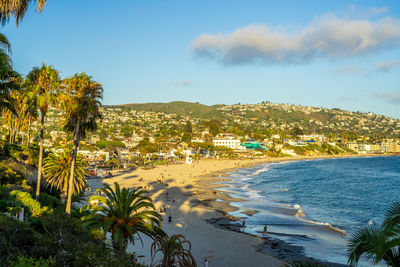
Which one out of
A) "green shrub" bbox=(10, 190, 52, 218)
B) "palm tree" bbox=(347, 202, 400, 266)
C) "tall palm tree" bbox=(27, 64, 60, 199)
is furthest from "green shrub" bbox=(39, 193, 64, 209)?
"palm tree" bbox=(347, 202, 400, 266)

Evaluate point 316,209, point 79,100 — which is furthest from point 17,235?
point 316,209

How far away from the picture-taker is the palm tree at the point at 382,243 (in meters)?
5.60

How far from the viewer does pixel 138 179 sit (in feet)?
207

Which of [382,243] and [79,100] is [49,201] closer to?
[79,100]

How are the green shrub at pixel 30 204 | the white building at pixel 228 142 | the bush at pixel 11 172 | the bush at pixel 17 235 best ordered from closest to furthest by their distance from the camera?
the bush at pixel 17 235 → the green shrub at pixel 30 204 → the bush at pixel 11 172 → the white building at pixel 228 142

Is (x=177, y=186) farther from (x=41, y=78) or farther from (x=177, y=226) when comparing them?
(x=41, y=78)

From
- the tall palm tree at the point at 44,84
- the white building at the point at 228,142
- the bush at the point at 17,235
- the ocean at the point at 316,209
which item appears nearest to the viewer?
the bush at the point at 17,235

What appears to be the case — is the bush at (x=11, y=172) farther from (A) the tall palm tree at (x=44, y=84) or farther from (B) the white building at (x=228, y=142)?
(B) the white building at (x=228, y=142)

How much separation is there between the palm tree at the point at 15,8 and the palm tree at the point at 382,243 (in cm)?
1206

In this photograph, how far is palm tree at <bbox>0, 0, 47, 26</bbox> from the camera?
1108 centimetres

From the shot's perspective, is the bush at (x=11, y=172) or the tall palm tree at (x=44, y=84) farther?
the bush at (x=11, y=172)

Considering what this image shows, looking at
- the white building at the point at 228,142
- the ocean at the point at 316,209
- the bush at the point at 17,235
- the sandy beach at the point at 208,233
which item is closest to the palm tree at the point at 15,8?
the bush at the point at 17,235

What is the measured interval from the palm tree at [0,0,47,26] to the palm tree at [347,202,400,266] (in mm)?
12065

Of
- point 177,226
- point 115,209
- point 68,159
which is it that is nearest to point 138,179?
point 177,226
